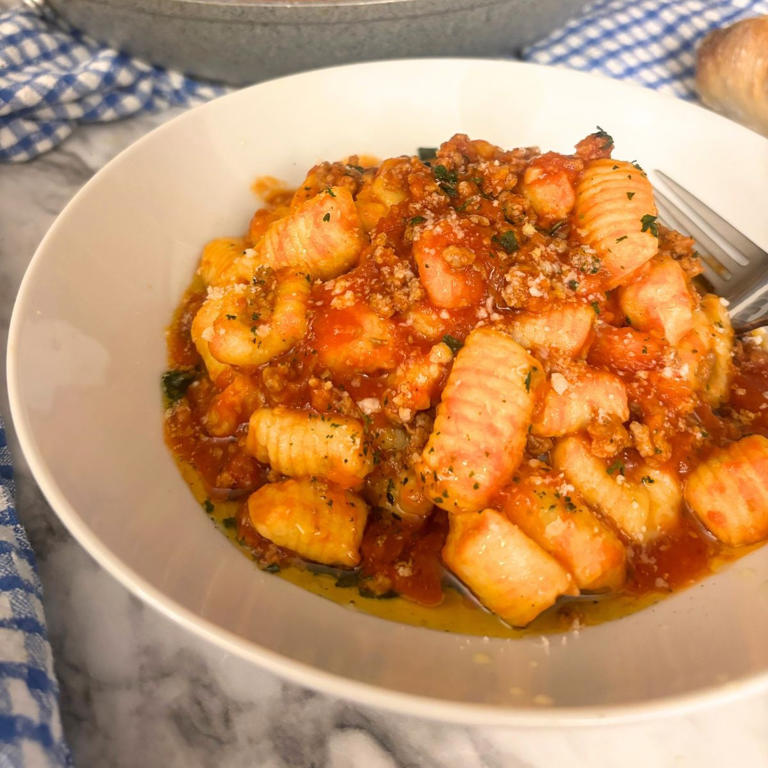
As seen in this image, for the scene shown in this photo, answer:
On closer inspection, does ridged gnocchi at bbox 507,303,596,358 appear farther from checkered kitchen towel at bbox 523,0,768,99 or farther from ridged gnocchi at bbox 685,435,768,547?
checkered kitchen towel at bbox 523,0,768,99

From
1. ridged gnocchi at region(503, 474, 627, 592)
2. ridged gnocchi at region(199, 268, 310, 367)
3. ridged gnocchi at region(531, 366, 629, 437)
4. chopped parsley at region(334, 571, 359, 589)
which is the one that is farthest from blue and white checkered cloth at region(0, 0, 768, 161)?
ridged gnocchi at region(503, 474, 627, 592)

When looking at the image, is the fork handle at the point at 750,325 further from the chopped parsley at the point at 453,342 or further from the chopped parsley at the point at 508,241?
the chopped parsley at the point at 453,342

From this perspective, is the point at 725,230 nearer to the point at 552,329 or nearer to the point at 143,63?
the point at 552,329

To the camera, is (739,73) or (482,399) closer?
(482,399)

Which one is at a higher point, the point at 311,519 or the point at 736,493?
the point at 736,493

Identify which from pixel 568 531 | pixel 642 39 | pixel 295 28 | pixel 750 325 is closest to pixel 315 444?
pixel 568 531

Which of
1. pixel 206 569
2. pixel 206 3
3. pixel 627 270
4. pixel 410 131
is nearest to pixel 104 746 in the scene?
pixel 206 569

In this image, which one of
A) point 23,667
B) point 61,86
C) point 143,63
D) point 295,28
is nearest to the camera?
point 23,667

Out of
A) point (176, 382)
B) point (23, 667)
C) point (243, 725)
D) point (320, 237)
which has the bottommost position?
point (243, 725)
